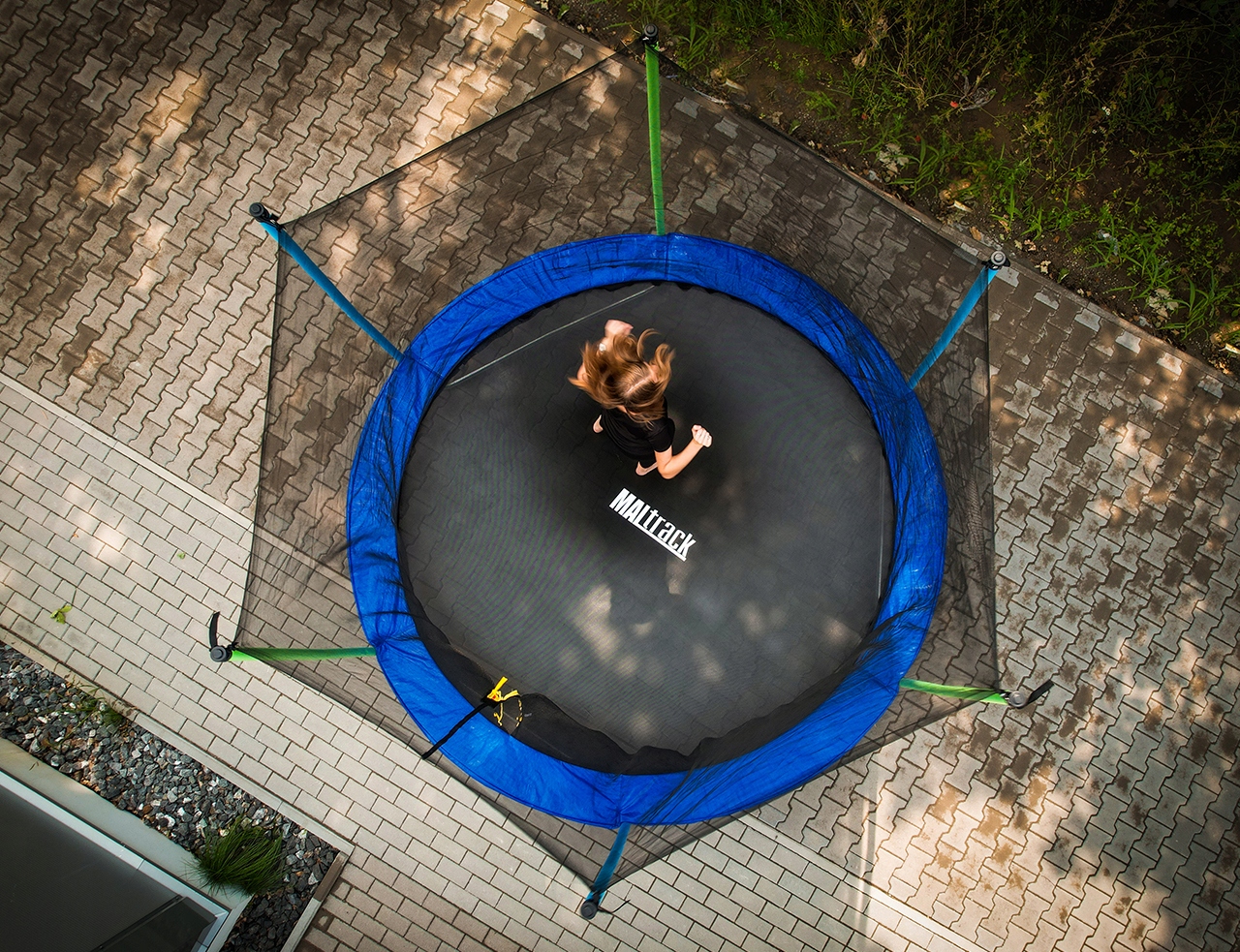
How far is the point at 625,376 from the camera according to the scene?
232 centimetres

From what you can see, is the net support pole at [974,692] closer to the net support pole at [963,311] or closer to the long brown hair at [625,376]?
the net support pole at [963,311]

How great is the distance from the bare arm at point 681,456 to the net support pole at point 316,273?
3.59 feet

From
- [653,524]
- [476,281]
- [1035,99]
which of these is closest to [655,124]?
[476,281]

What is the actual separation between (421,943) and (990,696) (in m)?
2.56

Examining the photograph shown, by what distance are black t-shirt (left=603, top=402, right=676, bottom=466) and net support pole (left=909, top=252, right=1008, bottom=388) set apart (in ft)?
3.08

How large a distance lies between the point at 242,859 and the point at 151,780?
56 cm

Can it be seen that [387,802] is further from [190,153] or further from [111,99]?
[111,99]

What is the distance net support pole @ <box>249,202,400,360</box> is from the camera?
7.08 ft

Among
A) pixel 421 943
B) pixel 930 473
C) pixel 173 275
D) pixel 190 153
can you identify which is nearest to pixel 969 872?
pixel 930 473

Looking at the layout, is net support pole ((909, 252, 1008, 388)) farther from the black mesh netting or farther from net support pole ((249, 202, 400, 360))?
net support pole ((249, 202, 400, 360))

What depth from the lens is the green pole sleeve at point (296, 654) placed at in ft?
7.28

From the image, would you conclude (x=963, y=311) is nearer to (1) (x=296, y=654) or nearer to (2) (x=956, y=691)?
(2) (x=956, y=691)

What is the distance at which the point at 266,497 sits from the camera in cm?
252

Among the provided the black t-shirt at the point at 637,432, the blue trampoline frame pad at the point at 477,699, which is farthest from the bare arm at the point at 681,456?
the blue trampoline frame pad at the point at 477,699
